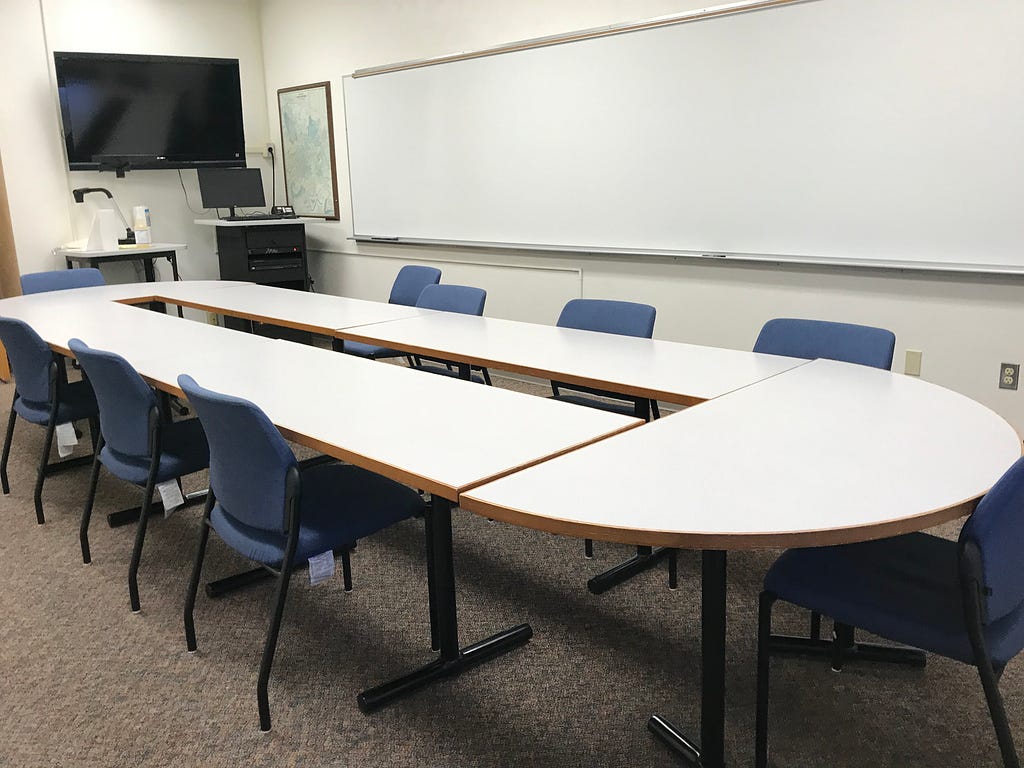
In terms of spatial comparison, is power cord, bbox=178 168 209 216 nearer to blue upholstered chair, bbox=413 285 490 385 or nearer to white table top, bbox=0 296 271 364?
white table top, bbox=0 296 271 364

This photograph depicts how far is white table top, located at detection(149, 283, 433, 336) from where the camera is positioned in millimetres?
3656

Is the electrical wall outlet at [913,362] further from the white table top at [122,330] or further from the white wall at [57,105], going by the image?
the white wall at [57,105]

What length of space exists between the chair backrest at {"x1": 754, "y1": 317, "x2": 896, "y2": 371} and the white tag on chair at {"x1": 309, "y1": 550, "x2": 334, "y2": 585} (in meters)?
1.72

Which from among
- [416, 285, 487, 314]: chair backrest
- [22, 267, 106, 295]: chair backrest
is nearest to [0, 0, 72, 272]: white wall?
[22, 267, 106, 295]: chair backrest

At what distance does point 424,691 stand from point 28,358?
214 centimetres

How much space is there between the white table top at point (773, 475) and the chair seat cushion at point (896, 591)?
25 cm

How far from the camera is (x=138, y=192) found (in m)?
6.47

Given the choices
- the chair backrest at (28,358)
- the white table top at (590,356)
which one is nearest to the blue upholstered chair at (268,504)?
the white table top at (590,356)

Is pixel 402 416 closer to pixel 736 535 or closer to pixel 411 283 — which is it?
pixel 736 535

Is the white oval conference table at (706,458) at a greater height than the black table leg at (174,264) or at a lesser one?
lesser

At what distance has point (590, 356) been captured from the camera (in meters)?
2.89

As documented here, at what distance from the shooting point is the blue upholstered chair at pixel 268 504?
6.27 ft

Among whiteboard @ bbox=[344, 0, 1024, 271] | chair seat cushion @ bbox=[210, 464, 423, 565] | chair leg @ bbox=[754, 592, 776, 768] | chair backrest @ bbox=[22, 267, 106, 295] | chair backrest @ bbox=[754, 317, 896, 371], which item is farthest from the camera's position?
chair backrest @ bbox=[22, 267, 106, 295]

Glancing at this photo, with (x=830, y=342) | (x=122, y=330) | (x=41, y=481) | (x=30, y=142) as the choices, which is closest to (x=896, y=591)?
(x=830, y=342)
